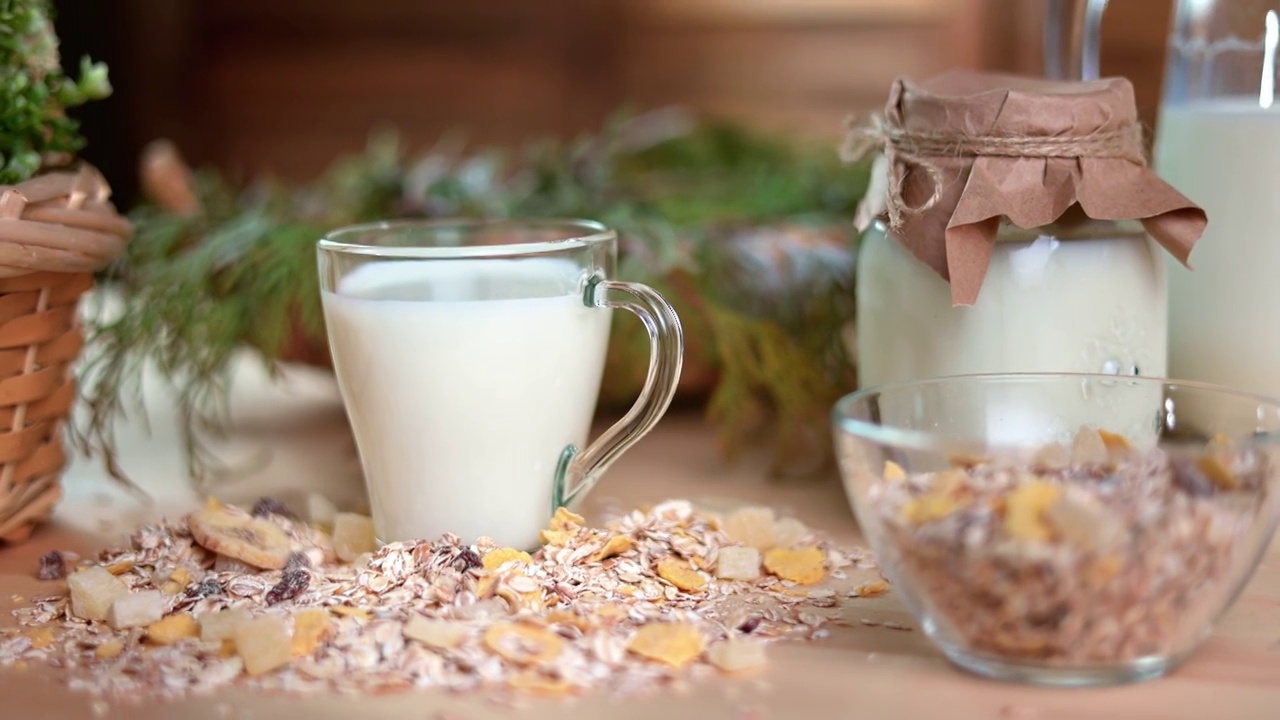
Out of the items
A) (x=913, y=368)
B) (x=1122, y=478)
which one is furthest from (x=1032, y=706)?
(x=913, y=368)

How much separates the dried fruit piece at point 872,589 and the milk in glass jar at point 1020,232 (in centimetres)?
14

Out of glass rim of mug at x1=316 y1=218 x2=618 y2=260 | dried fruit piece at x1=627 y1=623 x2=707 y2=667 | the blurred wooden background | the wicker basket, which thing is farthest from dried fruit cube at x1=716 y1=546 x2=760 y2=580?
the blurred wooden background

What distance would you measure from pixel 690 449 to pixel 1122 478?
0.49m

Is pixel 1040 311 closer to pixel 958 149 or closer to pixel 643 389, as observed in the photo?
pixel 958 149

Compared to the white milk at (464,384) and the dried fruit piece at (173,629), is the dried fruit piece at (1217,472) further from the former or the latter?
the dried fruit piece at (173,629)

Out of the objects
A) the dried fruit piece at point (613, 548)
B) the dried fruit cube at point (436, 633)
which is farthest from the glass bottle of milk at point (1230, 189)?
the dried fruit cube at point (436, 633)

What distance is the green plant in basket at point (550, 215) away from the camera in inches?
38.2

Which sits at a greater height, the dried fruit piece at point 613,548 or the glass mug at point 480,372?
the glass mug at point 480,372

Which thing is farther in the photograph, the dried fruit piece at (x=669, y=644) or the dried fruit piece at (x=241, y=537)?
the dried fruit piece at (x=241, y=537)

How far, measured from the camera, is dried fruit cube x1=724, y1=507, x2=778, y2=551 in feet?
2.51

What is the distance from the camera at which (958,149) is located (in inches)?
28.1

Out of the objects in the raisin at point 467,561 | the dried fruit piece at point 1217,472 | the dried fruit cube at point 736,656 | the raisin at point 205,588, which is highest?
the dried fruit piece at point 1217,472

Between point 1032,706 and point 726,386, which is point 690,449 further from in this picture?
point 1032,706

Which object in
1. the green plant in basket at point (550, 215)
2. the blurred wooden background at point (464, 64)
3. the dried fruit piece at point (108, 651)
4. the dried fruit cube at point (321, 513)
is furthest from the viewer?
the blurred wooden background at point (464, 64)
